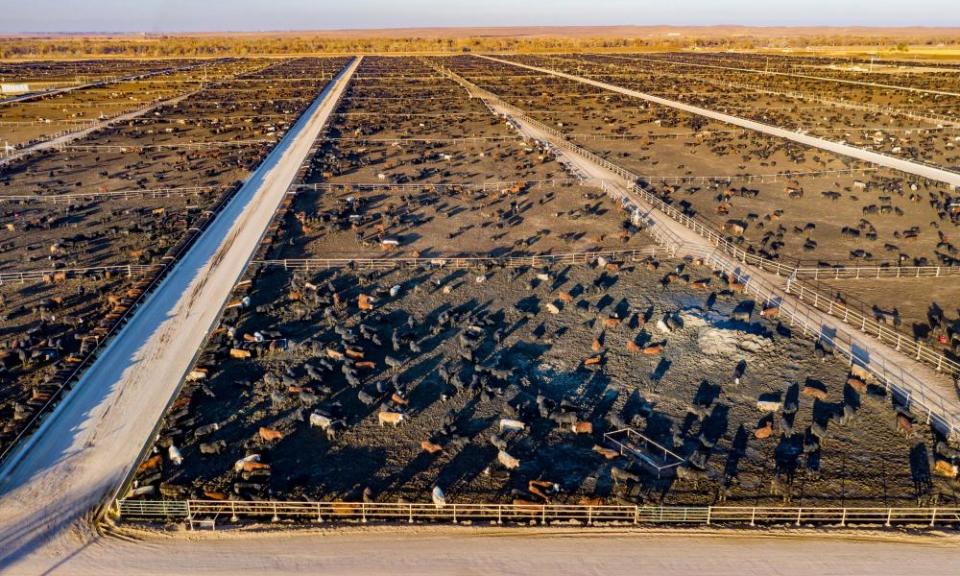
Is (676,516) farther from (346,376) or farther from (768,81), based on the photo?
(768,81)

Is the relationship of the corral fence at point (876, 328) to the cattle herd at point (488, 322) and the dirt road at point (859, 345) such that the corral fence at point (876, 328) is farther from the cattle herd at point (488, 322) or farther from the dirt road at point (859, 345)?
the cattle herd at point (488, 322)

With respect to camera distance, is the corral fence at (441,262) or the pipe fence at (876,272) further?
the corral fence at (441,262)

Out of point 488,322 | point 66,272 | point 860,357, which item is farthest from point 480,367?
point 66,272

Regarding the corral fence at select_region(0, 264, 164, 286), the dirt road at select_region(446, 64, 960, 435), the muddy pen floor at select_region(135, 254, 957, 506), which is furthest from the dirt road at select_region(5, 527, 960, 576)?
the corral fence at select_region(0, 264, 164, 286)

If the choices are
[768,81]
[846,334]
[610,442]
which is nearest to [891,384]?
[846,334]

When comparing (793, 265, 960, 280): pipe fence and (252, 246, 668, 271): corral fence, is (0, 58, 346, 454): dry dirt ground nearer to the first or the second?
(252, 246, 668, 271): corral fence

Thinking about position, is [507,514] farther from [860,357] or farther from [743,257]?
[743,257]

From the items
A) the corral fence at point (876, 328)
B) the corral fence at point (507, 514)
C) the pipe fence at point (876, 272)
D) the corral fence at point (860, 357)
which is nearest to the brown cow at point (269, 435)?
the corral fence at point (507, 514)
